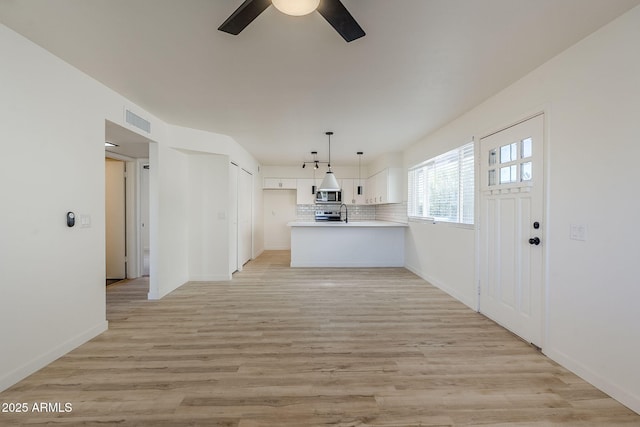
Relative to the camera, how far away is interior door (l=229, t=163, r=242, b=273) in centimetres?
482

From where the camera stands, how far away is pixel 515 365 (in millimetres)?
2174

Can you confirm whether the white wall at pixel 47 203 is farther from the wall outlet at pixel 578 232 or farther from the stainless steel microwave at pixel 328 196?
the stainless steel microwave at pixel 328 196

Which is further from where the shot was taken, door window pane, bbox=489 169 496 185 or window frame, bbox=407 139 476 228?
window frame, bbox=407 139 476 228

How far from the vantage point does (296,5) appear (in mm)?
1415

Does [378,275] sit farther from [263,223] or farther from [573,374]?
[263,223]

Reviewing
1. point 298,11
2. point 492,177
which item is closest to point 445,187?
point 492,177

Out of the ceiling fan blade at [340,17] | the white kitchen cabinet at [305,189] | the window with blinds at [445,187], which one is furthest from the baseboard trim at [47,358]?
the white kitchen cabinet at [305,189]

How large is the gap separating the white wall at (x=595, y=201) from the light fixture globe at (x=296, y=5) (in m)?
1.98

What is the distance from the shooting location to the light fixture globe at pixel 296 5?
54.9 inches

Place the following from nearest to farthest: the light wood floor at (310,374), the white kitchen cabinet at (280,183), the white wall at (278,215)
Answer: the light wood floor at (310,374) < the white kitchen cabinet at (280,183) < the white wall at (278,215)

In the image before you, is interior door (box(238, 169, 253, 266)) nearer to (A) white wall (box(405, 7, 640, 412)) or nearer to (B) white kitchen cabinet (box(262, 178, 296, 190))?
(B) white kitchen cabinet (box(262, 178, 296, 190))

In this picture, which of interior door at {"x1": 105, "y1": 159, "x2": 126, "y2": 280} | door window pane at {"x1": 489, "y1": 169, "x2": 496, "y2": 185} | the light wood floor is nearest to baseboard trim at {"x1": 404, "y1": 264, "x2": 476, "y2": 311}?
the light wood floor

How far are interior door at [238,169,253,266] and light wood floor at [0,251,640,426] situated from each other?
2.28 m

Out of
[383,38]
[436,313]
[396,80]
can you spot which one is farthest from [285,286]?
[383,38]
